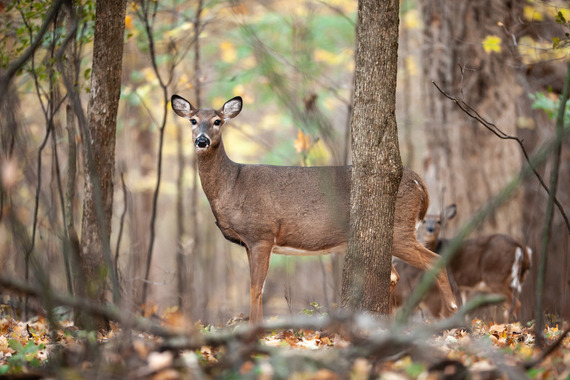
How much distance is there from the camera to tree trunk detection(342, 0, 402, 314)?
5293 mm

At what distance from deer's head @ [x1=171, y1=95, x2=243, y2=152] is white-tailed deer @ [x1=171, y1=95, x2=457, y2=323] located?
1 cm

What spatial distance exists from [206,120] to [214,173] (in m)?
0.58

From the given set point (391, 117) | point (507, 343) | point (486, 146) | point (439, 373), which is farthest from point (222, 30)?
point (439, 373)

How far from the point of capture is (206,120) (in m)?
7.29

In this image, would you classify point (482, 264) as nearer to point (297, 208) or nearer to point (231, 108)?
point (297, 208)

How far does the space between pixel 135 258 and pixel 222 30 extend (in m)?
8.75

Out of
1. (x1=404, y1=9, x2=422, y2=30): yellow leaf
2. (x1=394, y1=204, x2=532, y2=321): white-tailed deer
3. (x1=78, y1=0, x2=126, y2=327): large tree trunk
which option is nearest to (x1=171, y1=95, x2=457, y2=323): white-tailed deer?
(x1=78, y1=0, x2=126, y2=327): large tree trunk

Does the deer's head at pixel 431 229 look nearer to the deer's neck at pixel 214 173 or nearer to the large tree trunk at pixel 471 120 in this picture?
the large tree trunk at pixel 471 120

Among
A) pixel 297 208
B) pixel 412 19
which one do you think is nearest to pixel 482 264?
pixel 297 208

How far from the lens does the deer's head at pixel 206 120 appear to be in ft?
23.3

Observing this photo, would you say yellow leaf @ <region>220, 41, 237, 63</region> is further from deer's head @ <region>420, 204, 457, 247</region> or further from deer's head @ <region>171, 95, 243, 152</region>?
deer's head @ <region>171, 95, 243, 152</region>

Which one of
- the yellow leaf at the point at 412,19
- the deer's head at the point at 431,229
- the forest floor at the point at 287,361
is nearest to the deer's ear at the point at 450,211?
the deer's head at the point at 431,229

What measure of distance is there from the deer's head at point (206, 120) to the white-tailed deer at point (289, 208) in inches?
0.4

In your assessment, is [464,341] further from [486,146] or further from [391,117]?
[486,146]
